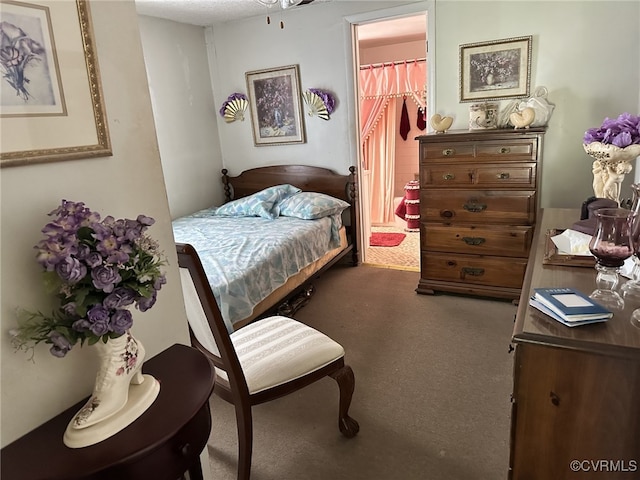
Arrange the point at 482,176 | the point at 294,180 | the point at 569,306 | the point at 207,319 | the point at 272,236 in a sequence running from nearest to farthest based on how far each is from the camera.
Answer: the point at 569,306, the point at 207,319, the point at 482,176, the point at 272,236, the point at 294,180

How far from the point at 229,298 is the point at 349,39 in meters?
2.57

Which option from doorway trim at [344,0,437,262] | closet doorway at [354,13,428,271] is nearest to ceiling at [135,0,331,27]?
doorway trim at [344,0,437,262]

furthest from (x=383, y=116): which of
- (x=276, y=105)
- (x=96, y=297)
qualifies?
(x=96, y=297)

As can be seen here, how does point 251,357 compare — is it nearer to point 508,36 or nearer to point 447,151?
point 447,151

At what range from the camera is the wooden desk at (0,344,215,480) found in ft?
2.68

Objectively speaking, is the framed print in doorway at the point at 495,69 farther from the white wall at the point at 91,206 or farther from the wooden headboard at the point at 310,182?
the white wall at the point at 91,206

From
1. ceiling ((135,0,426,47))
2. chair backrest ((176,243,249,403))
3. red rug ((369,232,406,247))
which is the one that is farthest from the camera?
red rug ((369,232,406,247))

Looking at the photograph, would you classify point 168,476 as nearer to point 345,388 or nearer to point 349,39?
Result: point 345,388

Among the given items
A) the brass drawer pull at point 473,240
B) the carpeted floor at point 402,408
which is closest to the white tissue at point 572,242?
the carpeted floor at point 402,408

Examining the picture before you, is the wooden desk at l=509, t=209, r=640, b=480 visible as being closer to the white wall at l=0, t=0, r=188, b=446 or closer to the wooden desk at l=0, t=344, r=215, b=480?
the wooden desk at l=0, t=344, r=215, b=480

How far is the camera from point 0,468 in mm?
826

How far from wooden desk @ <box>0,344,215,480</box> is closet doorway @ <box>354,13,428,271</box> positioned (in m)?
3.33

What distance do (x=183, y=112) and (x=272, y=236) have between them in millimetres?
1809

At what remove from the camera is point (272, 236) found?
3.06 metres
